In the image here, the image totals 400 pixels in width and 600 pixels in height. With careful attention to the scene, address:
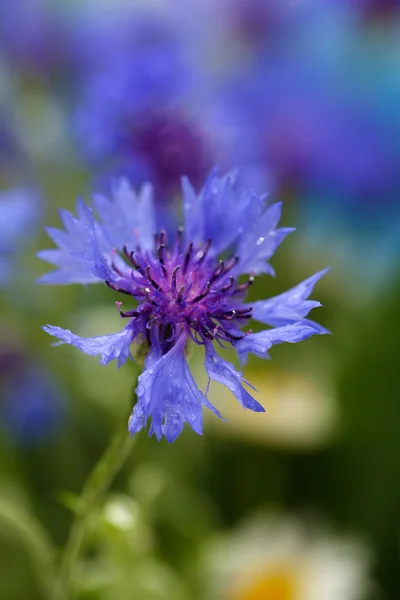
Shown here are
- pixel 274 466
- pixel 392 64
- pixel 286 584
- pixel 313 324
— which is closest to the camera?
pixel 313 324

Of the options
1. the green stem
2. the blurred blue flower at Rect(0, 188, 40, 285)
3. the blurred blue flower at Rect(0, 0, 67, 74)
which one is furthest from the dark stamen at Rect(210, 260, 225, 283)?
the blurred blue flower at Rect(0, 0, 67, 74)

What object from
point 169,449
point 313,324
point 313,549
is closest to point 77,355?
point 169,449

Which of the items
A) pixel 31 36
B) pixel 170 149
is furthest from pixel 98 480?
pixel 31 36

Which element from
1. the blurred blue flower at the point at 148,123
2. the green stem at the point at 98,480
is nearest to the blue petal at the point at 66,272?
the green stem at the point at 98,480

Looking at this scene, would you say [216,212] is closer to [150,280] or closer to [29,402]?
[150,280]

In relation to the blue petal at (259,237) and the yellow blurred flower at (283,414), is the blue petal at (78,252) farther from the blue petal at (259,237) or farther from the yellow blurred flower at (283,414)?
the yellow blurred flower at (283,414)

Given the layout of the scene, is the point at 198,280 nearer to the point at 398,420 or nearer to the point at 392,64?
the point at 398,420
